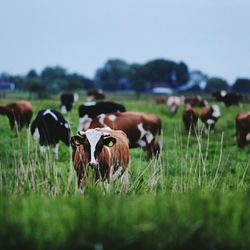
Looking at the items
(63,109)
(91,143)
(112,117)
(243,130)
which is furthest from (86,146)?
(63,109)

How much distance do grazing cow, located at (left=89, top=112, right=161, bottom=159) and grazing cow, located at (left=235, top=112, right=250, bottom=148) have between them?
101 inches

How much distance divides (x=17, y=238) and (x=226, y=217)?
1366 mm

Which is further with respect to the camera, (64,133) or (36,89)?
(36,89)

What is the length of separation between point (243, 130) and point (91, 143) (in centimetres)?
952

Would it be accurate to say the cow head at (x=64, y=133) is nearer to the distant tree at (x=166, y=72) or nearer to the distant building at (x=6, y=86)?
the distant building at (x=6, y=86)

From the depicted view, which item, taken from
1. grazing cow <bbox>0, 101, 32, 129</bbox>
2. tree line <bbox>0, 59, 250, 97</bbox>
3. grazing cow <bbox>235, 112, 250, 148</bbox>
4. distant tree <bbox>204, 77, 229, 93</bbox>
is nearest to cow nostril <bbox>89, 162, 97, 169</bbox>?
grazing cow <bbox>235, 112, 250, 148</bbox>

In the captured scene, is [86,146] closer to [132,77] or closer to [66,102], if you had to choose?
[66,102]

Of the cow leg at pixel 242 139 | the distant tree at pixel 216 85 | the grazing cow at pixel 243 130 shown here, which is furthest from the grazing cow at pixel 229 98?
the distant tree at pixel 216 85

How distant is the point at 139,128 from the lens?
13.9 m

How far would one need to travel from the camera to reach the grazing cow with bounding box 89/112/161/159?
1348 cm

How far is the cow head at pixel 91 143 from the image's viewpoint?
7.01 metres

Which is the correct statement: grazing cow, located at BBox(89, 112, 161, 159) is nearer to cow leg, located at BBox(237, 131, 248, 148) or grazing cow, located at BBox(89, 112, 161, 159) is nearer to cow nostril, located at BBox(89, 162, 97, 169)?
cow leg, located at BBox(237, 131, 248, 148)

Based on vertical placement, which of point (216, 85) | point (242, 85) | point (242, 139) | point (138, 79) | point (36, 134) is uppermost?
point (138, 79)

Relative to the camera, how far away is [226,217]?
3.58m
